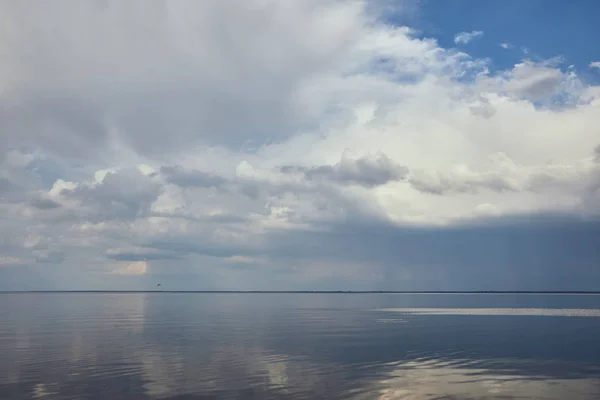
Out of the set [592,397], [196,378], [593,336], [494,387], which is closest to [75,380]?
[196,378]

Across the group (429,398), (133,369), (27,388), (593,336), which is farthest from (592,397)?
(593,336)

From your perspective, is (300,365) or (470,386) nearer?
(470,386)

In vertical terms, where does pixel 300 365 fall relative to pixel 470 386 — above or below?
above

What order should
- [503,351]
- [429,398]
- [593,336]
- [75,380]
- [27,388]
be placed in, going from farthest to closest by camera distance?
1. [593,336]
2. [503,351]
3. [75,380]
4. [27,388]
5. [429,398]

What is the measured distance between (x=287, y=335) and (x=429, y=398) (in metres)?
44.3

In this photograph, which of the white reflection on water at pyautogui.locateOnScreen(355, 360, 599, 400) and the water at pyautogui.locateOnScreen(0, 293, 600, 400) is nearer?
the white reflection on water at pyautogui.locateOnScreen(355, 360, 599, 400)

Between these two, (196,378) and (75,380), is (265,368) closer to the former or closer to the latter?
(196,378)

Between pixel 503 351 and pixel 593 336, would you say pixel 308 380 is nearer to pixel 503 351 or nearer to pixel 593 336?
pixel 503 351

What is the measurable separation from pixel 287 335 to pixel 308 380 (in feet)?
120

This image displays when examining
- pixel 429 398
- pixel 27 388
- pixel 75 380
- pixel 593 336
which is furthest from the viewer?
pixel 593 336

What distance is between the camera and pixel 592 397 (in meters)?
35.0

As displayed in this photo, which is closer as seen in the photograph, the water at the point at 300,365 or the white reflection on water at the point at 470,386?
the white reflection on water at the point at 470,386

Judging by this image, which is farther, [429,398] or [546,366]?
[546,366]

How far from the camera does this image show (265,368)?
1853 inches
